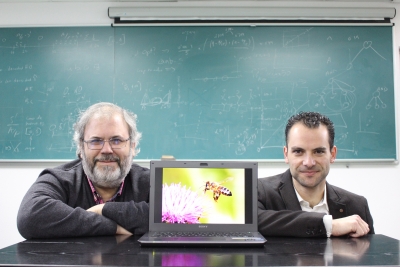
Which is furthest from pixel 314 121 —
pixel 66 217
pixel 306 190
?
pixel 66 217

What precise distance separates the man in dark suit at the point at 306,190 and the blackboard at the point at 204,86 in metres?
1.49

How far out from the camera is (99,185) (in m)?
1.66

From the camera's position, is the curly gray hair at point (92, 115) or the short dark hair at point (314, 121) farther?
the curly gray hair at point (92, 115)

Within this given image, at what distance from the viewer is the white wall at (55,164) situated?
313 cm

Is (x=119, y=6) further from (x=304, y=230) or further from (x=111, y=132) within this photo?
(x=304, y=230)

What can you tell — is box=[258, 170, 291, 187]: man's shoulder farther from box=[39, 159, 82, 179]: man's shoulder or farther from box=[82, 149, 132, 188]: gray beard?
box=[39, 159, 82, 179]: man's shoulder

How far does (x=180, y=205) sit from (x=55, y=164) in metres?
2.21

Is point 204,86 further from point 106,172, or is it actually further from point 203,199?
point 203,199

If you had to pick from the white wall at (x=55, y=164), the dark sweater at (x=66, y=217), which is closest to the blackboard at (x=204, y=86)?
the white wall at (x=55, y=164)

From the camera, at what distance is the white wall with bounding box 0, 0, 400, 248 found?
313 centimetres

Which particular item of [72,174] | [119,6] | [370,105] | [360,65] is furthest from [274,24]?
[72,174]

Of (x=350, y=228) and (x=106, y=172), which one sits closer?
(x=350, y=228)

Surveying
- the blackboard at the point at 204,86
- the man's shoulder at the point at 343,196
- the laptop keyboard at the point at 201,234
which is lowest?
the laptop keyboard at the point at 201,234

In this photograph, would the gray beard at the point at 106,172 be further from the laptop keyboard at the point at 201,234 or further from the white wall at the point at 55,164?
the white wall at the point at 55,164
